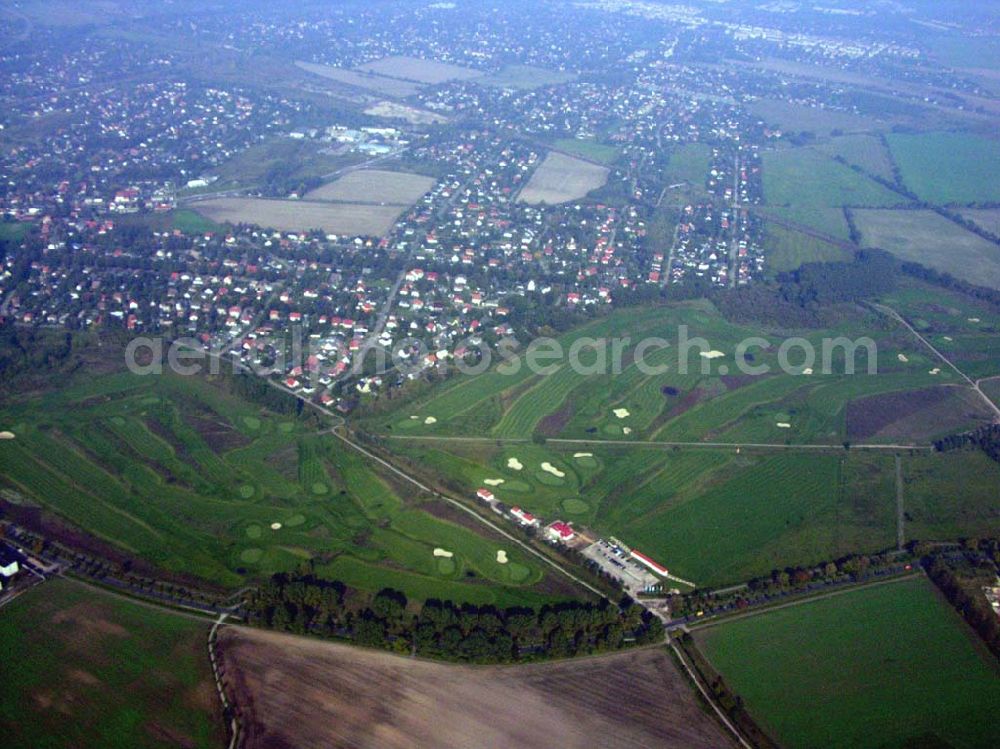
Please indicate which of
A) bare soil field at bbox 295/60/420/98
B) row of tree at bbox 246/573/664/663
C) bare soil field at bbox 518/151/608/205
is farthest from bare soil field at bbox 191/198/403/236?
row of tree at bbox 246/573/664/663

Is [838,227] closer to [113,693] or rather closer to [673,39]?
[113,693]

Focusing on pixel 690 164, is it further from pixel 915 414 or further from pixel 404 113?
pixel 915 414

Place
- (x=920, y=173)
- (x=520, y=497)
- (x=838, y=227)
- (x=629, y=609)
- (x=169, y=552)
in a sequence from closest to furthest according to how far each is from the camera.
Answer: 1. (x=629, y=609)
2. (x=169, y=552)
3. (x=520, y=497)
4. (x=838, y=227)
5. (x=920, y=173)

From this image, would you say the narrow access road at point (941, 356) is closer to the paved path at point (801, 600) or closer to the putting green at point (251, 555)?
the paved path at point (801, 600)

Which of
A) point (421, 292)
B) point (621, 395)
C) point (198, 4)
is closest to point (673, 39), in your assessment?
point (198, 4)

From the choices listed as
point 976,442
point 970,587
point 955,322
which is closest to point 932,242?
point 955,322

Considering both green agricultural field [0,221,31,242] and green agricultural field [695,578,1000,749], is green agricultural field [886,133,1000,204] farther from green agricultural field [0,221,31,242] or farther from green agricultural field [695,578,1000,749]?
green agricultural field [0,221,31,242]
